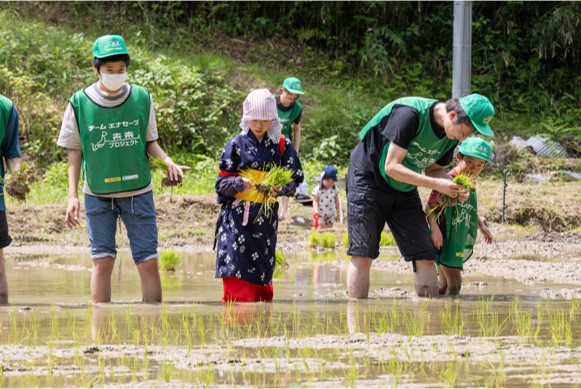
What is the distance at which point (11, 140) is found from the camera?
7.35m

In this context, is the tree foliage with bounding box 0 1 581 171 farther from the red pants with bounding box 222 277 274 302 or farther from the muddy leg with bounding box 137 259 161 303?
the muddy leg with bounding box 137 259 161 303

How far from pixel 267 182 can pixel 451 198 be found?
144 centimetres

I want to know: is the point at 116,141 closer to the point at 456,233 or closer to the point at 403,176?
the point at 403,176

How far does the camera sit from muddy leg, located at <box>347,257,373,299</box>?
750cm

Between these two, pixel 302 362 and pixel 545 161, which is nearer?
pixel 302 362

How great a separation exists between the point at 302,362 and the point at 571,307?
250cm

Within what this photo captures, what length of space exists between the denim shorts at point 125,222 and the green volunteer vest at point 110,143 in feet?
0.34

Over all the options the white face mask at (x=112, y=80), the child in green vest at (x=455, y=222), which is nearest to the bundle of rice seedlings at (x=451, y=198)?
the child in green vest at (x=455, y=222)

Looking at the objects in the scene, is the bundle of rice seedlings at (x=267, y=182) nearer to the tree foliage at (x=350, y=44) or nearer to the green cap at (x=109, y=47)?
the green cap at (x=109, y=47)

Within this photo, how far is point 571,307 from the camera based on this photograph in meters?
6.94

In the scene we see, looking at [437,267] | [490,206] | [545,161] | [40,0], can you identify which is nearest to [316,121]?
[545,161]

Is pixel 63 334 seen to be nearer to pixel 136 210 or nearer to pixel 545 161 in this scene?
pixel 136 210

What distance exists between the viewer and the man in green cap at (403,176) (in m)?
7.01

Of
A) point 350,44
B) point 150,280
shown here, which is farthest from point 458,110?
point 350,44
